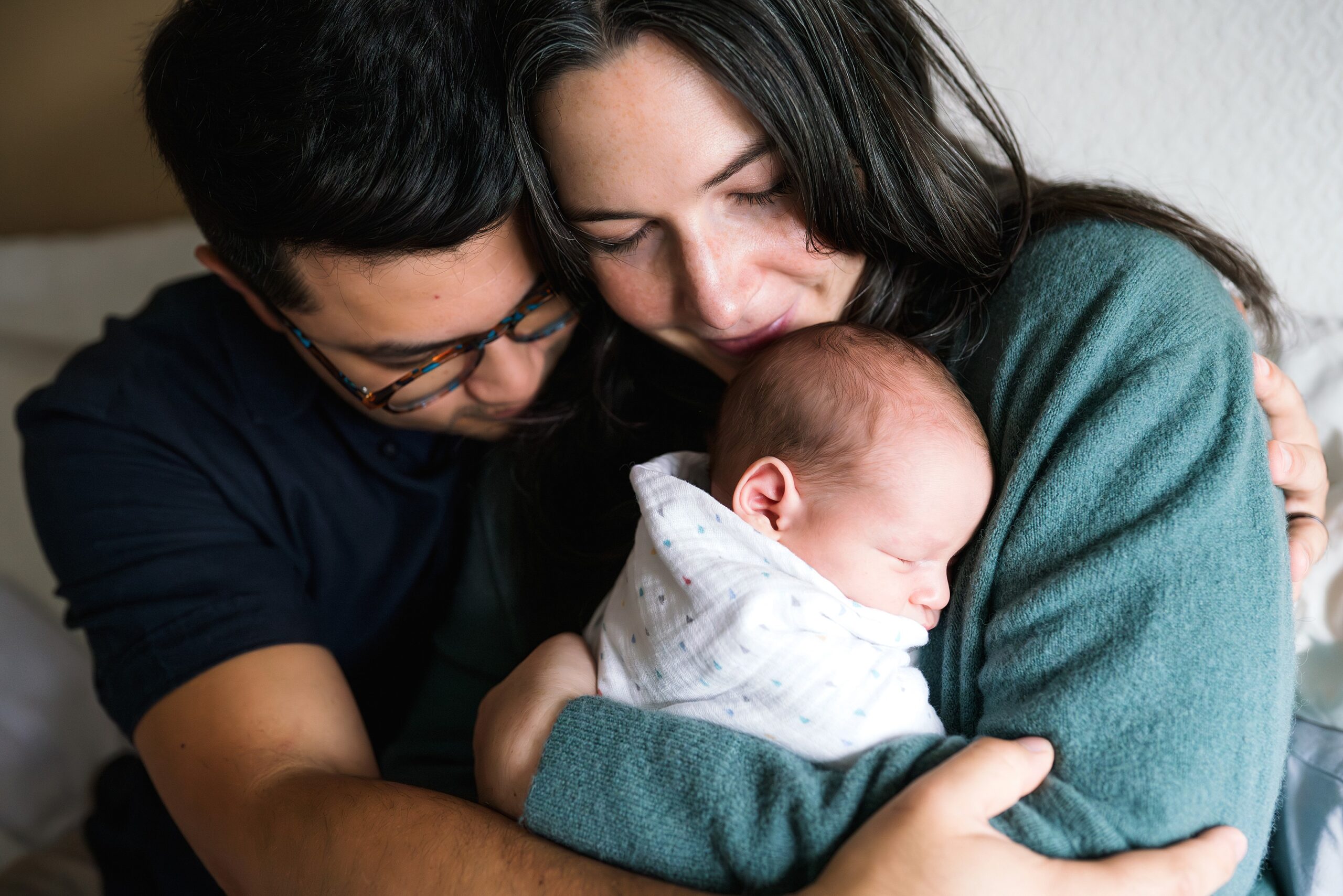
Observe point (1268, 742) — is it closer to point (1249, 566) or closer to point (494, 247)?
point (1249, 566)

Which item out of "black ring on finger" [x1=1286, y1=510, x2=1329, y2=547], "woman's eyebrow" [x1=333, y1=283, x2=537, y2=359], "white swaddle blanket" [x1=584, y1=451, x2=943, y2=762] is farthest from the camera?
"woman's eyebrow" [x1=333, y1=283, x2=537, y2=359]

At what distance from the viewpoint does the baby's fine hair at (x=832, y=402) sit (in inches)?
40.0

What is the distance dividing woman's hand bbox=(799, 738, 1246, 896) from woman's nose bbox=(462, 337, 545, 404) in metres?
0.84

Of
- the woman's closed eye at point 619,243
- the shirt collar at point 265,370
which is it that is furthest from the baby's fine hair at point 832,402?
the shirt collar at point 265,370

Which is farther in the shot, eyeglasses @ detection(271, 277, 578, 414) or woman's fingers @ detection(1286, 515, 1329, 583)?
eyeglasses @ detection(271, 277, 578, 414)

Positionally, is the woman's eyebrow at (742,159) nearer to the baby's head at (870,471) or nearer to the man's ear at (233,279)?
the baby's head at (870,471)

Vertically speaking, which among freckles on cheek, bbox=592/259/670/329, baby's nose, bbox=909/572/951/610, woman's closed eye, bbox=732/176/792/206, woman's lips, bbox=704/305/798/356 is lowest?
baby's nose, bbox=909/572/951/610

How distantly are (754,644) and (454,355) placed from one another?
0.65 meters

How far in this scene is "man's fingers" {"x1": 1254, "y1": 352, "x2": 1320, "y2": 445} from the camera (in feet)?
3.75

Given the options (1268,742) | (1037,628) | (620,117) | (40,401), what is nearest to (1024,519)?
(1037,628)

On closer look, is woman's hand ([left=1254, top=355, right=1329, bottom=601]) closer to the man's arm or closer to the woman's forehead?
the woman's forehead

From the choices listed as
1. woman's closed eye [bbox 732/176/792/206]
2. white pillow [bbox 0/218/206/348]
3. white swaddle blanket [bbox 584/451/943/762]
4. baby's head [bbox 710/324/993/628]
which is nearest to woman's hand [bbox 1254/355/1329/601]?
baby's head [bbox 710/324/993/628]

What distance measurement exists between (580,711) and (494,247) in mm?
616

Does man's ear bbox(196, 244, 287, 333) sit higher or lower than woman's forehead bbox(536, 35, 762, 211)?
lower
